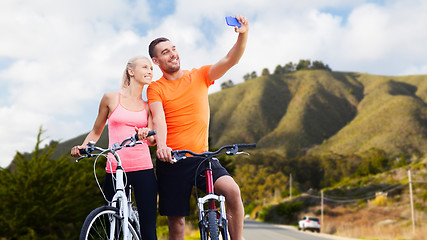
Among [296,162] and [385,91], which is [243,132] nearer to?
[296,162]

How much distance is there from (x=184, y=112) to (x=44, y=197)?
359 inches

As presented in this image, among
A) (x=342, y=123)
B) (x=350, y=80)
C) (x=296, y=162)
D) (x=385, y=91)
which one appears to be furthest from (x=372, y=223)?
(x=350, y=80)

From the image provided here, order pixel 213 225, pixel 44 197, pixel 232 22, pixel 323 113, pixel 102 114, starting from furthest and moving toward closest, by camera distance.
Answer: pixel 323 113 → pixel 44 197 → pixel 102 114 → pixel 232 22 → pixel 213 225

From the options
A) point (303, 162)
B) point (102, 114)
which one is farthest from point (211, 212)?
point (303, 162)

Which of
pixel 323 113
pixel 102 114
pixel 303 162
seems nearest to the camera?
pixel 102 114

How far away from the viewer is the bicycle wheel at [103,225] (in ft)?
10.5

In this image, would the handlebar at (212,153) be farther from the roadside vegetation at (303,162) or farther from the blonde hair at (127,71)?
the roadside vegetation at (303,162)

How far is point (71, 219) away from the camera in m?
11.8

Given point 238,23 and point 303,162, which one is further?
point 303,162

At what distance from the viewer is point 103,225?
3439 mm

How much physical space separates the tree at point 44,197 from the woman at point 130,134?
A: 800 cm

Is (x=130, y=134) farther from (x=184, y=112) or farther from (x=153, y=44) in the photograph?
(x=153, y=44)

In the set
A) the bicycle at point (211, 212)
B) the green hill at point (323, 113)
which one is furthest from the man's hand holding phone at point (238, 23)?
the green hill at point (323, 113)

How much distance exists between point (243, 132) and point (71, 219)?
85.7 meters
